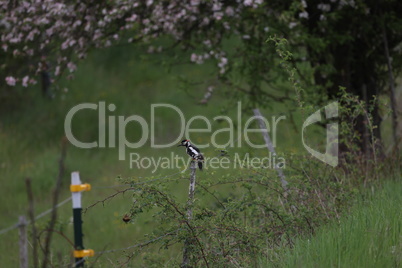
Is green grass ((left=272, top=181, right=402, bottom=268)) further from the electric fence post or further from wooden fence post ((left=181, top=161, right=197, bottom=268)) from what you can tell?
the electric fence post

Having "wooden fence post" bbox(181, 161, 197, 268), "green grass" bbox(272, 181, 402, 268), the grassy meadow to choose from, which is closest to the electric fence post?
the grassy meadow

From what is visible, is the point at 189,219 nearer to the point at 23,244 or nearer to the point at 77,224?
the point at 77,224

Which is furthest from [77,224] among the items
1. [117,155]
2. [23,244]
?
[117,155]

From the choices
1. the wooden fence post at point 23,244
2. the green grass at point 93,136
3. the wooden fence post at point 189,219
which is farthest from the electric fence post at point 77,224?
the green grass at point 93,136

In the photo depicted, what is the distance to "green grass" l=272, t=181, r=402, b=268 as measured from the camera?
5195 millimetres

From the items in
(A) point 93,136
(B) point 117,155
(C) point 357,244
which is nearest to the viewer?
(C) point 357,244

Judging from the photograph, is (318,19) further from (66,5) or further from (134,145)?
(134,145)

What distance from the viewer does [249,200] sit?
7.32 metres

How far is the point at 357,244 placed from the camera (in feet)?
17.7

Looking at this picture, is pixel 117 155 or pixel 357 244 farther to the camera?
pixel 117 155

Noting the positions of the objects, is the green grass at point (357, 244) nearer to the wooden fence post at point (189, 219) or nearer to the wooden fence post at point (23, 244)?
the wooden fence post at point (189, 219)

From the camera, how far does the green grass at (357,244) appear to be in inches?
205

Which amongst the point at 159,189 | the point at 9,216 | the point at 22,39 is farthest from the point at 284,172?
the point at 9,216

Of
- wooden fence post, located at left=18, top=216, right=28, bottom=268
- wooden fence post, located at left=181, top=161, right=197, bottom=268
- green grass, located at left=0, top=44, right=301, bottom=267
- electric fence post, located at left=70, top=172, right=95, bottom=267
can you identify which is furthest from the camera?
green grass, located at left=0, top=44, right=301, bottom=267
